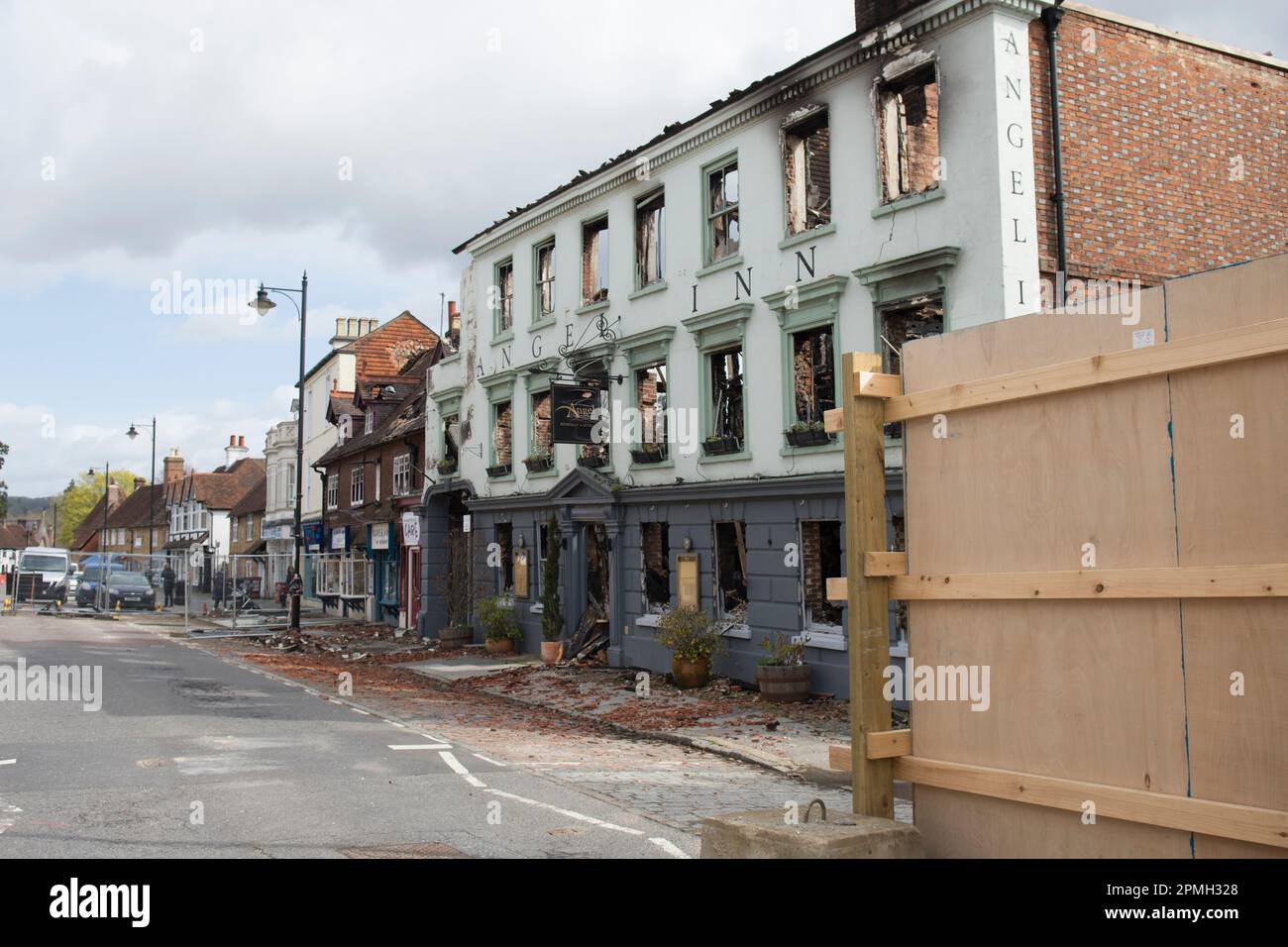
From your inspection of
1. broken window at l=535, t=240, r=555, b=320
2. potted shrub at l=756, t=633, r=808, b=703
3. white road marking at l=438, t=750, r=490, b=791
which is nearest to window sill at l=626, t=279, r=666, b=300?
broken window at l=535, t=240, r=555, b=320

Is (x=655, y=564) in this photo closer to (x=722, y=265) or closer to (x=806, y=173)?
(x=722, y=265)

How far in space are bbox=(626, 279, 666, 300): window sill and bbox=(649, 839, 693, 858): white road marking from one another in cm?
1362

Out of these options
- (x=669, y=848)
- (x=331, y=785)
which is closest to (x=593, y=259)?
(x=331, y=785)

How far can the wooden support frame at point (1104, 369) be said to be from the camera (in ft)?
10.0

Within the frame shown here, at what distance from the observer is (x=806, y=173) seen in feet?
56.2

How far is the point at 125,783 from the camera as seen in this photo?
9.34m

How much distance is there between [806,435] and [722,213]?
476cm

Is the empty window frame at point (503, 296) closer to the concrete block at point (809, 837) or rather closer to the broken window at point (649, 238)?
the broken window at point (649, 238)

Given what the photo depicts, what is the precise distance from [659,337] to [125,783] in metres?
12.7

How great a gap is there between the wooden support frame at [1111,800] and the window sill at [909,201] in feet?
38.9

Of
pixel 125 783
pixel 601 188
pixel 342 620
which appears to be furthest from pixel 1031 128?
pixel 342 620

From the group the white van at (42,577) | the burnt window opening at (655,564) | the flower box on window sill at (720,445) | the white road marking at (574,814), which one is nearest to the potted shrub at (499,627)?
the burnt window opening at (655,564)

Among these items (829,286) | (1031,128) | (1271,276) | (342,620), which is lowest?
(342,620)
